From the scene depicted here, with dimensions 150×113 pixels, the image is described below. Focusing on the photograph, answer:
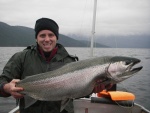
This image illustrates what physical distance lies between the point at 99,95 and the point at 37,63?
3851 mm

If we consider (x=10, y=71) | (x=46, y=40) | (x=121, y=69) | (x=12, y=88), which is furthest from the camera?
(x=46, y=40)

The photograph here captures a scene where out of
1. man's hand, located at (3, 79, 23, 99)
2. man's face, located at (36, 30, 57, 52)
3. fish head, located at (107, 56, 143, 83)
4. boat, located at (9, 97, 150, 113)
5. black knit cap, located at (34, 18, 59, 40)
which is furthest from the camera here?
boat, located at (9, 97, 150, 113)

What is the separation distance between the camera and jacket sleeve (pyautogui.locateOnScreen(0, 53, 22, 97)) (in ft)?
15.2

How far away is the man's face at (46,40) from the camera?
4.90m

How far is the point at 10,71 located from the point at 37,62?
1.88 feet

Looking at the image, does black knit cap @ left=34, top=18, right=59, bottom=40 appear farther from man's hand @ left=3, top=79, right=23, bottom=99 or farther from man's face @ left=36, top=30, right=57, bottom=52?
man's hand @ left=3, top=79, right=23, bottom=99

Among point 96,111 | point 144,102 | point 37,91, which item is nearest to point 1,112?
point 96,111

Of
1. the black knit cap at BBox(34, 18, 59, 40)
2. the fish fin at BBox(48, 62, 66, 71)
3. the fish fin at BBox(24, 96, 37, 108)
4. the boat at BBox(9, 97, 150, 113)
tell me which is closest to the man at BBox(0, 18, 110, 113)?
the black knit cap at BBox(34, 18, 59, 40)

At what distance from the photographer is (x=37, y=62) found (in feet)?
16.2

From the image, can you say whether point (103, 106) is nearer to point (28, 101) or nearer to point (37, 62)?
point (37, 62)

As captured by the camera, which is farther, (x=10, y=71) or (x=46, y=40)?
(x=46, y=40)

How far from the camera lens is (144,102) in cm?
1809

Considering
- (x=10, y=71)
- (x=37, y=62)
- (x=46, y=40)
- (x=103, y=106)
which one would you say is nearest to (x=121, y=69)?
(x=46, y=40)

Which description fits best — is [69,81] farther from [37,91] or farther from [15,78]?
[15,78]
